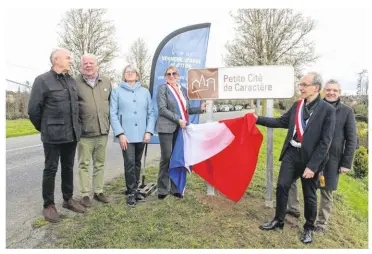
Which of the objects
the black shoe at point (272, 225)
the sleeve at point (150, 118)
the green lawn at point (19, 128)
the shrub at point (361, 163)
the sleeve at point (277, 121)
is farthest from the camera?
the green lawn at point (19, 128)

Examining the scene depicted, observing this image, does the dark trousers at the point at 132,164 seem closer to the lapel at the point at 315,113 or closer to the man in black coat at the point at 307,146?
the man in black coat at the point at 307,146

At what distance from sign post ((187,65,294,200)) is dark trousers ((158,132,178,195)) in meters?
0.73

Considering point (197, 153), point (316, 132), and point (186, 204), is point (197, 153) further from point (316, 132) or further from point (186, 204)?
point (316, 132)

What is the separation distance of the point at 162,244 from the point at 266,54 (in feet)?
63.8

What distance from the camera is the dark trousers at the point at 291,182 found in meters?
3.94

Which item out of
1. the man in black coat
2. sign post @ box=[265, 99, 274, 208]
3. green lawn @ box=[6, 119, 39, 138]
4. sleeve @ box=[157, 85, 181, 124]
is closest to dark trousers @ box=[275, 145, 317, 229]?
the man in black coat

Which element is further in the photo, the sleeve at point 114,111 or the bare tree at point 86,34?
the bare tree at point 86,34

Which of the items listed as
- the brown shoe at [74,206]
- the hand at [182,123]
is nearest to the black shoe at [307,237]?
the hand at [182,123]

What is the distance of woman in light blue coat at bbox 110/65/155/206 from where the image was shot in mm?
4715

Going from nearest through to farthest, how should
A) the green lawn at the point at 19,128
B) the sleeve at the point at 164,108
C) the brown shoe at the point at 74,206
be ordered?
the brown shoe at the point at 74,206, the sleeve at the point at 164,108, the green lawn at the point at 19,128

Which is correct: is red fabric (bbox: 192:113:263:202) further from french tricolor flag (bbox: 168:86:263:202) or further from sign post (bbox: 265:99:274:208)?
sign post (bbox: 265:99:274:208)

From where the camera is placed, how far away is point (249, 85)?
15.8 feet

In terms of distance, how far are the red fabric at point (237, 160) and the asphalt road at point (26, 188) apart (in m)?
2.43

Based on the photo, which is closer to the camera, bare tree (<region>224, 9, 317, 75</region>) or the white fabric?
the white fabric
